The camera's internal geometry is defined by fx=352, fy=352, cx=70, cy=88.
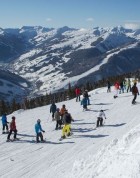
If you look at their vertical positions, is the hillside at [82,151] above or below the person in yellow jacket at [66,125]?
below

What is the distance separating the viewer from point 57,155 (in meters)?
24.9

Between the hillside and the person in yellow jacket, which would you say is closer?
the hillside

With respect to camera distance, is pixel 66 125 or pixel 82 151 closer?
pixel 82 151

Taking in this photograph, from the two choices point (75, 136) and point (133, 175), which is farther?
point (75, 136)

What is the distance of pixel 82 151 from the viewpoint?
2483 cm

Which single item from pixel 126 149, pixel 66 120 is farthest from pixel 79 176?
pixel 66 120

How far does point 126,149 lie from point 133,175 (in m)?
3.47

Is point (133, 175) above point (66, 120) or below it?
below

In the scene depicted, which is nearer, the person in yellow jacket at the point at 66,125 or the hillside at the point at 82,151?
the hillside at the point at 82,151

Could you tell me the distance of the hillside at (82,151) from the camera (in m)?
17.7

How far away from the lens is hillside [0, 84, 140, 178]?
57.9 ft

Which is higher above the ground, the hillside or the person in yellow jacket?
the person in yellow jacket

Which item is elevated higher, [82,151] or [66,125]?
[66,125]

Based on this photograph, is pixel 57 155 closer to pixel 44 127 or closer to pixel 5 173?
pixel 5 173
